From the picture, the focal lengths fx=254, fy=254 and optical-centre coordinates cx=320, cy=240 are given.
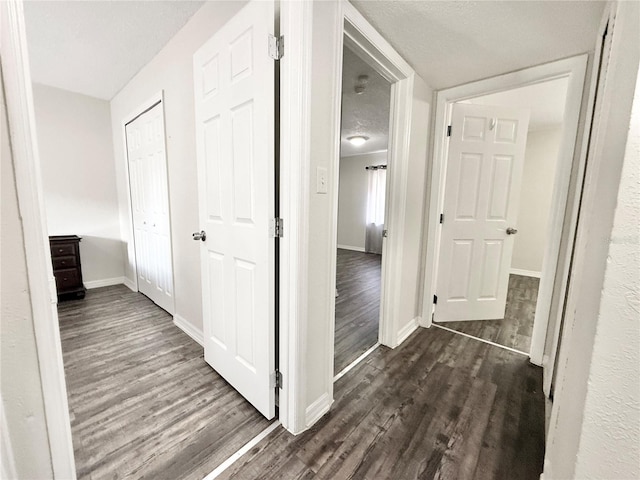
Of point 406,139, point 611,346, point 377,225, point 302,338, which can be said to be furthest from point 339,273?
point 611,346

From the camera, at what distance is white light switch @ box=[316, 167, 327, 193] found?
3.92 feet

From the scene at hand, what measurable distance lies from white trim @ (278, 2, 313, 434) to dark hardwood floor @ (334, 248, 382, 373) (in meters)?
0.64

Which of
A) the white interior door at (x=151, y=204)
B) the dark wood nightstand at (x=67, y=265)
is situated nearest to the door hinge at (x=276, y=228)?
the white interior door at (x=151, y=204)

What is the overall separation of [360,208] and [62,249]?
5.36m

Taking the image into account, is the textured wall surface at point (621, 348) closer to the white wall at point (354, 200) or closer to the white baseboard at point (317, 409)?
the white baseboard at point (317, 409)

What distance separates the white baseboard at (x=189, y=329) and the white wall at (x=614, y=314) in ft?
6.98

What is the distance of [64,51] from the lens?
222cm

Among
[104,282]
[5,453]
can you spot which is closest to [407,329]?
[5,453]

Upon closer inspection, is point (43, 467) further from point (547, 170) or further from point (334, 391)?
point (547, 170)

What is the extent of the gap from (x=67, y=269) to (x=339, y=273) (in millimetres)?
3496

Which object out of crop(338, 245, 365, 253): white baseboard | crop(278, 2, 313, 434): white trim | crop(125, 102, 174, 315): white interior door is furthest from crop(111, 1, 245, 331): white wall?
crop(338, 245, 365, 253): white baseboard

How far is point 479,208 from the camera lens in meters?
2.36

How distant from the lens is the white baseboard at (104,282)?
3.24m

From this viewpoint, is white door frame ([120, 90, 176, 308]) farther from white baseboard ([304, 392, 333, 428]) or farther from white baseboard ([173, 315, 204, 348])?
white baseboard ([304, 392, 333, 428])
